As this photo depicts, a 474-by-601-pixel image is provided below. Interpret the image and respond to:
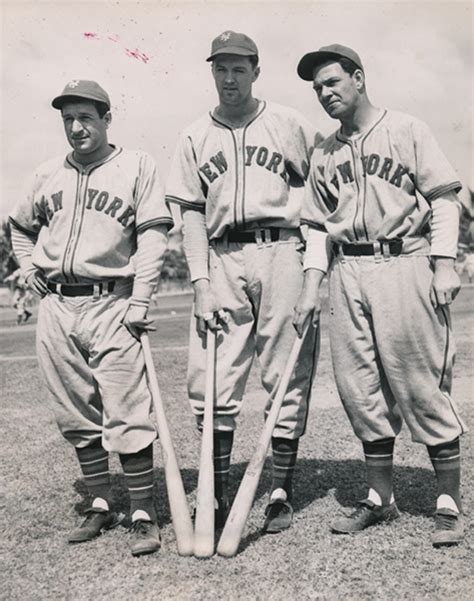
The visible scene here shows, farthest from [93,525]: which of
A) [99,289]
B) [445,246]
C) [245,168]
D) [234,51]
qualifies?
[234,51]

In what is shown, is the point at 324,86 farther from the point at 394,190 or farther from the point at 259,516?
the point at 259,516

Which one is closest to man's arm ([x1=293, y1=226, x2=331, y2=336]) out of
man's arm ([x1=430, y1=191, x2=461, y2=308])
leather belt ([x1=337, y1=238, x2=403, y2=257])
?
leather belt ([x1=337, y1=238, x2=403, y2=257])

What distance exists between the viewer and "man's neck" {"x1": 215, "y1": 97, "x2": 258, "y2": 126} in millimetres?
3906

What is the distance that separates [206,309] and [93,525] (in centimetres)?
138

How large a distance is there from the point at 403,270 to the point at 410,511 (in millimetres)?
1490

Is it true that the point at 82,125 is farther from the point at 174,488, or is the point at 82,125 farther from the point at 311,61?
the point at 174,488

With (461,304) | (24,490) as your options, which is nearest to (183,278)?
(461,304)

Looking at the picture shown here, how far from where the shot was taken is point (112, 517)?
3.92 m

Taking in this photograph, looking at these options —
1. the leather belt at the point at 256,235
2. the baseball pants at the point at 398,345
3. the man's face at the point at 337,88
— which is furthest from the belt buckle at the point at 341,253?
the man's face at the point at 337,88

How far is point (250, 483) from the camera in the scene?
11.5 feet

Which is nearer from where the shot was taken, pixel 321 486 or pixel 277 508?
pixel 277 508

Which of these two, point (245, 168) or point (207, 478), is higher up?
point (245, 168)

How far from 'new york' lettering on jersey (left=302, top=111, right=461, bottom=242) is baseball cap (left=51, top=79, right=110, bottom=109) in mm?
1331

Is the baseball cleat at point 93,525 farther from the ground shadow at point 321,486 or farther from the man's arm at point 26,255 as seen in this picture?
the man's arm at point 26,255
